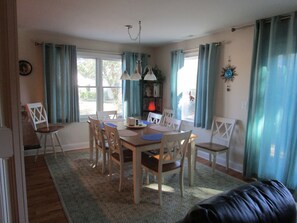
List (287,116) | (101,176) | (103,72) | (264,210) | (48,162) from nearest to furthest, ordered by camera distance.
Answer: (264,210)
(287,116)
(101,176)
(48,162)
(103,72)

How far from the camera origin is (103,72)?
4.96m

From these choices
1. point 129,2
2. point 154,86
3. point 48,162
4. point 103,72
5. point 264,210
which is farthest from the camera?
point 154,86

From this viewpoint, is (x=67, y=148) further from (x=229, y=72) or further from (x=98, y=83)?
(x=229, y=72)

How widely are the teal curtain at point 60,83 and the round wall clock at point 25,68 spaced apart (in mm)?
293

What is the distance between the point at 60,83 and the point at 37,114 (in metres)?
0.76

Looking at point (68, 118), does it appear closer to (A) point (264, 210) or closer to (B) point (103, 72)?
(B) point (103, 72)

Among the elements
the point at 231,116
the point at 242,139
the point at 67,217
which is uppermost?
the point at 231,116

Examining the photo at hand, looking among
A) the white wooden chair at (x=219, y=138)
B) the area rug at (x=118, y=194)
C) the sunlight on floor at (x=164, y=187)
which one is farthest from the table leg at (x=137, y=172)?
the white wooden chair at (x=219, y=138)

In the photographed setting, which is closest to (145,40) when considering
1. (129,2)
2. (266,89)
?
(129,2)

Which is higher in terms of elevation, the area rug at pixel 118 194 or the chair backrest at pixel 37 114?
the chair backrest at pixel 37 114

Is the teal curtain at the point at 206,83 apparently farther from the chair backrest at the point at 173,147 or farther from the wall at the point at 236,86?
the chair backrest at the point at 173,147

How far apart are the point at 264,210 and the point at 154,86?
4.36m

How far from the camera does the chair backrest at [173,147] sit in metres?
2.42

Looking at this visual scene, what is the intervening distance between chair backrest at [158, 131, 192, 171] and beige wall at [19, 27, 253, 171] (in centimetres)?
150
